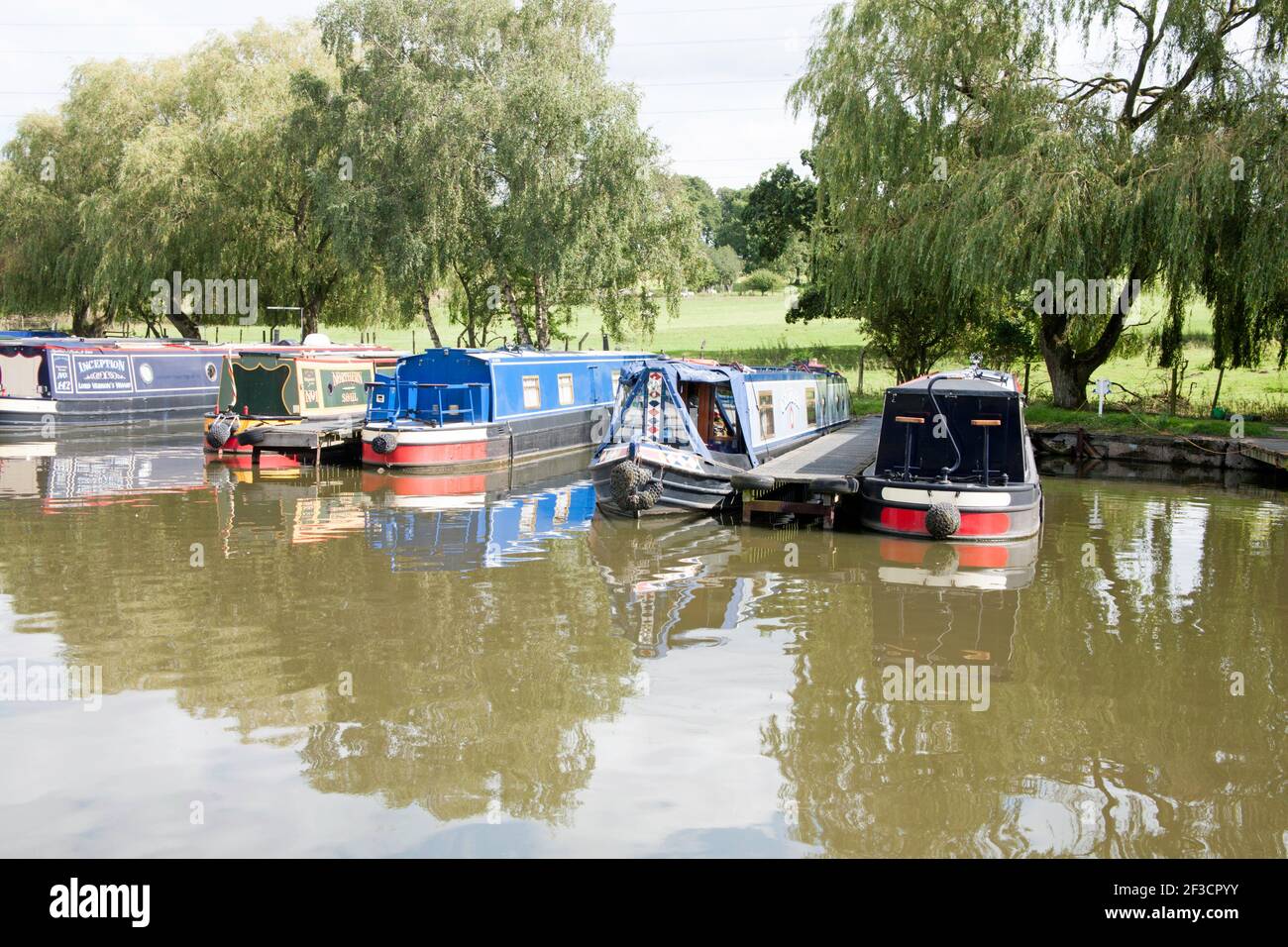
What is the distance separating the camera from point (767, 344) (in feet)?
135

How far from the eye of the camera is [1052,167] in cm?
1934

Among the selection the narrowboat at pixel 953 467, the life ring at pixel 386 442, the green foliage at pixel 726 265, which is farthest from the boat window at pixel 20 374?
the green foliage at pixel 726 265

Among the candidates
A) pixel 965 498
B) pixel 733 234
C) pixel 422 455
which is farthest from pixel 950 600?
pixel 733 234

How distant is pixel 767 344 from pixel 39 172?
25.1 metres

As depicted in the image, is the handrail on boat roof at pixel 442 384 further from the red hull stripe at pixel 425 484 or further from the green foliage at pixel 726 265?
the green foliage at pixel 726 265

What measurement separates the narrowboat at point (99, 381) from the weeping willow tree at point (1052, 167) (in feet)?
48.1

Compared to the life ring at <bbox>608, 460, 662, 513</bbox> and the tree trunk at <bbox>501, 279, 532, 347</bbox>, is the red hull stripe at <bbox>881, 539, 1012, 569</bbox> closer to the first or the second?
the life ring at <bbox>608, 460, 662, 513</bbox>

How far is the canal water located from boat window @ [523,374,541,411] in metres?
A: 7.44

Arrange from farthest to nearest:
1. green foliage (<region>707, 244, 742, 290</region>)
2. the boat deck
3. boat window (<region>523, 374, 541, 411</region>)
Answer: green foliage (<region>707, 244, 742, 290</region>), boat window (<region>523, 374, 541, 411</region>), the boat deck

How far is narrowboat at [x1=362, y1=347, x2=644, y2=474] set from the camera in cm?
1816

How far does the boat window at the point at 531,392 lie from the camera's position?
20733 millimetres

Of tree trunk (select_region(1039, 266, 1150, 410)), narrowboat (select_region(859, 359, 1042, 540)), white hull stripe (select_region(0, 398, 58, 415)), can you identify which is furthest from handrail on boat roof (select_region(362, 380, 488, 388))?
tree trunk (select_region(1039, 266, 1150, 410))

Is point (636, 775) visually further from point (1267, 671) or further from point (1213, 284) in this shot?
point (1213, 284)

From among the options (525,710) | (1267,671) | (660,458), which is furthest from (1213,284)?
(525,710)
